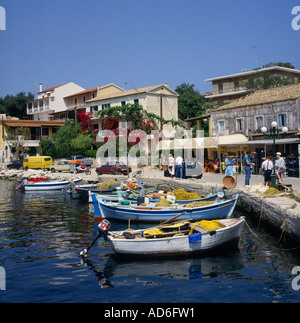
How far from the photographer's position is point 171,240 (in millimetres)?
10430

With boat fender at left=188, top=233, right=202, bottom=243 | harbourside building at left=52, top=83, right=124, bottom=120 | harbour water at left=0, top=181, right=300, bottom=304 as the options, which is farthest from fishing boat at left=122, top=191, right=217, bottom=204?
harbourside building at left=52, top=83, right=124, bottom=120

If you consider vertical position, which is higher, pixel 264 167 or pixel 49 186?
pixel 264 167

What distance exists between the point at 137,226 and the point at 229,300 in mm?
7693

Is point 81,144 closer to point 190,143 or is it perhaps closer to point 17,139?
point 17,139

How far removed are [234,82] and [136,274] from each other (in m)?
57.1

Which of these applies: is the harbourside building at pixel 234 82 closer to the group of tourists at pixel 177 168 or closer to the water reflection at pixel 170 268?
the group of tourists at pixel 177 168

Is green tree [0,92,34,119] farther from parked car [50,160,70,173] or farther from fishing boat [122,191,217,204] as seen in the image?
fishing boat [122,191,217,204]

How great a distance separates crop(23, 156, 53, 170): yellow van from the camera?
1777 inches

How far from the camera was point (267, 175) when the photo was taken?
1816 centimetres

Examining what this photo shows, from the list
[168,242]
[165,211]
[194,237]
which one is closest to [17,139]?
[165,211]

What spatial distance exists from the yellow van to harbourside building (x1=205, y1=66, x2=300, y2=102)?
31.9 meters

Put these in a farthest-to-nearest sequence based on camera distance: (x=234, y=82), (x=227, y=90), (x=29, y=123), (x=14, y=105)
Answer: (x=14, y=105) → (x=227, y=90) → (x=234, y=82) → (x=29, y=123)

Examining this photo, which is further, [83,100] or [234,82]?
[83,100]

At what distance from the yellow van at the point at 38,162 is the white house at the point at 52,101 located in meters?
24.3
